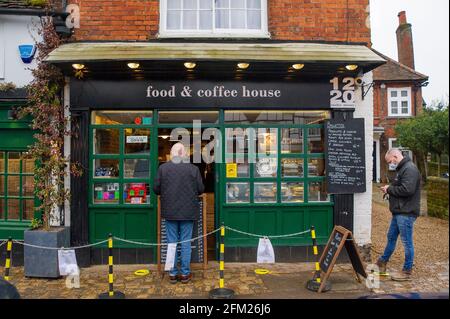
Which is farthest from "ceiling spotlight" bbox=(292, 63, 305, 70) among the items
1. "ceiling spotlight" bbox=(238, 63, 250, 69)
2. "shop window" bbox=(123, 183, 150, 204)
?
"shop window" bbox=(123, 183, 150, 204)

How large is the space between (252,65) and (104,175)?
349 cm

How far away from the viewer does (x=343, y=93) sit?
721 centimetres

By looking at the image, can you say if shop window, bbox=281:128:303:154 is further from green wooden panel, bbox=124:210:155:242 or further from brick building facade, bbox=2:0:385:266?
green wooden panel, bbox=124:210:155:242

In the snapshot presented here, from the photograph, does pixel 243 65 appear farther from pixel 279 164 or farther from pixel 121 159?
pixel 121 159

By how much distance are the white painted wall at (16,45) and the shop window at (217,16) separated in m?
2.61

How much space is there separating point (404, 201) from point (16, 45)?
24.7 feet

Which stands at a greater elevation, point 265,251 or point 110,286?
point 265,251

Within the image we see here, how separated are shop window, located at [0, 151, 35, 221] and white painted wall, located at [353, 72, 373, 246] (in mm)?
6372

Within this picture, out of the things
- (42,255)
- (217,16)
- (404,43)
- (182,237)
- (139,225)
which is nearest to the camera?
(182,237)

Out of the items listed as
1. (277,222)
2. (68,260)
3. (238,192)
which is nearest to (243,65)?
(238,192)

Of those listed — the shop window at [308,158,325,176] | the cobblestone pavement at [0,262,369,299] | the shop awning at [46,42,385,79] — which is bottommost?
the cobblestone pavement at [0,262,369,299]

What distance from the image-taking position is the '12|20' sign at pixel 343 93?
7.19m

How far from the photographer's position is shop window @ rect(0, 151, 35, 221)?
7324mm

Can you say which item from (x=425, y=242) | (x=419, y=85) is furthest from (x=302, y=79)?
(x=419, y=85)
